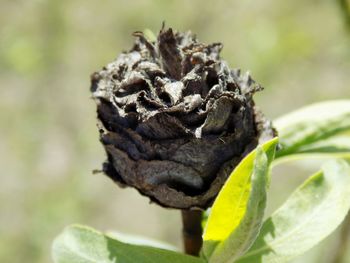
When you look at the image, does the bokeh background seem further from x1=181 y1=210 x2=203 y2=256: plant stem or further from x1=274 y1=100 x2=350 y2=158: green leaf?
x1=181 y1=210 x2=203 y2=256: plant stem

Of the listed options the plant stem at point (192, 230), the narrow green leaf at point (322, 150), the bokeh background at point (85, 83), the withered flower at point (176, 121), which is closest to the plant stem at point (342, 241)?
the narrow green leaf at point (322, 150)

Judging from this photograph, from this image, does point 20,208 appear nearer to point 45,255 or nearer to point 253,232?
point 45,255

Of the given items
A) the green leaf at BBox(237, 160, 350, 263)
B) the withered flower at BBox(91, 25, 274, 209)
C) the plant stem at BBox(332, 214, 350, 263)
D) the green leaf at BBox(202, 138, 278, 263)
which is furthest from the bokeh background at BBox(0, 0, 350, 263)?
the green leaf at BBox(202, 138, 278, 263)

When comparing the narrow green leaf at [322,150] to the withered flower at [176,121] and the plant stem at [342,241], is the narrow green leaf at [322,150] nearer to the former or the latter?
the withered flower at [176,121]

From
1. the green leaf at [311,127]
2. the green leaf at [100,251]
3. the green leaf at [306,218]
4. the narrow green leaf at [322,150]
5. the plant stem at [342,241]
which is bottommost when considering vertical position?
the plant stem at [342,241]

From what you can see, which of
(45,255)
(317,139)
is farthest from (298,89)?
(317,139)

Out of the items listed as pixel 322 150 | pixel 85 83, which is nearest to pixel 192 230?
pixel 322 150
